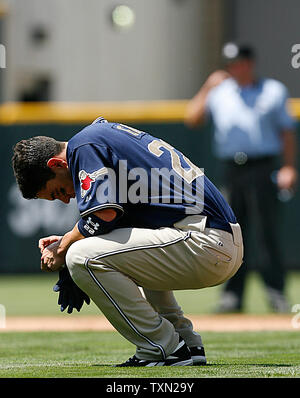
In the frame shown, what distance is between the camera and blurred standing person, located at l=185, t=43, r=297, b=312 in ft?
27.4

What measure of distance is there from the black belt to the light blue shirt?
12.3 ft

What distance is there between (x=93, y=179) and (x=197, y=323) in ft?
10.4

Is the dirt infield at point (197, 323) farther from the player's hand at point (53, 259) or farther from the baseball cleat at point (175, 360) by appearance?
the player's hand at point (53, 259)

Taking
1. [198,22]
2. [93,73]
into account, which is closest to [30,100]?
[93,73]

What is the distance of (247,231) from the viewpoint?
8469mm

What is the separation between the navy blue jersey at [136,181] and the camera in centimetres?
439

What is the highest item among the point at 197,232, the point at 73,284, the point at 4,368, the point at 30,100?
the point at 197,232

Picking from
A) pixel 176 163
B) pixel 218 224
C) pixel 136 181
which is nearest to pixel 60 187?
pixel 136 181

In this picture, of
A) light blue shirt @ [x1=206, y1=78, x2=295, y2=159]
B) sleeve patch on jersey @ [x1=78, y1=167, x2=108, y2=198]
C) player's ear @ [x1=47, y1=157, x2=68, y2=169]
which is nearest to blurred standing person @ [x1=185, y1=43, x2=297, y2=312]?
light blue shirt @ [x1=206, y1=78, x2=295, y2=159]

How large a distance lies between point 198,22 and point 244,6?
1.03 m

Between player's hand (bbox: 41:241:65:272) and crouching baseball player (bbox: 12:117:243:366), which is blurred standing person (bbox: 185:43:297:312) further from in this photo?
player's hand (bbox: 41:241:65:272)

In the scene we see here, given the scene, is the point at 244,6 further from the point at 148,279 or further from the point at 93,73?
the point at 148,279

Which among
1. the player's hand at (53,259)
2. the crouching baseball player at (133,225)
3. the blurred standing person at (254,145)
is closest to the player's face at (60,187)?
the crouching baseball player at (133,225)

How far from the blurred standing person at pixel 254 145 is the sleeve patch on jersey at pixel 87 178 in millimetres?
4037
